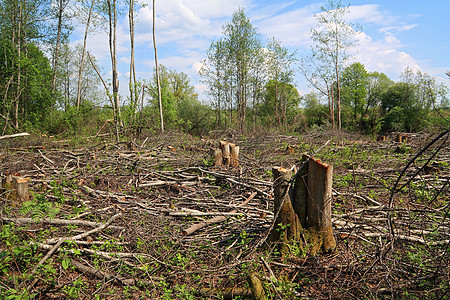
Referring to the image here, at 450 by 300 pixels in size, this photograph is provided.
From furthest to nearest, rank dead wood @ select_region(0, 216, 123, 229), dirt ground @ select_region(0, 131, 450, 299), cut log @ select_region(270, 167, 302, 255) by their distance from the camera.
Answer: dead wood @ select_region(0, 216, 123, 229) < cut log @ select_region(270, 167, 302, 255) < dirt ground @ select_region(0, 131, 450, 299)

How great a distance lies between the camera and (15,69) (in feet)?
55.2

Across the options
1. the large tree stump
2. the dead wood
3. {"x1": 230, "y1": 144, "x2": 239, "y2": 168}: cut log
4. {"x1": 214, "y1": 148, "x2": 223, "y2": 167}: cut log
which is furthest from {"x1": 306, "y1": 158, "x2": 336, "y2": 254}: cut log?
the large tree stump

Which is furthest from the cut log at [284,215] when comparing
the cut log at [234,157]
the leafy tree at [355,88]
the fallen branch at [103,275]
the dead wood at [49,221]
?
the leafy tree at [355,88]

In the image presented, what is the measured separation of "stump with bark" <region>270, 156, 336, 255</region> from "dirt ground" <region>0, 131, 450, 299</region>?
5.0 inches

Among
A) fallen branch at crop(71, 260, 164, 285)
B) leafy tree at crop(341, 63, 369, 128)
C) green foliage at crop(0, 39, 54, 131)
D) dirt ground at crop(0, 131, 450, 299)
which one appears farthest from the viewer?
leafy tree at crop(341, 63, 369, 128)

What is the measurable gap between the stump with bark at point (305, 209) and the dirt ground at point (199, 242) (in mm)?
126

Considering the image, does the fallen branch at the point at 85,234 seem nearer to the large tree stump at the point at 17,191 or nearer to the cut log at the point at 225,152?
the large tree stump at the point at 17,191

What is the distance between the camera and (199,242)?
4016mm

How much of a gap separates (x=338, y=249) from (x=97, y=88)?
4229 centimetres

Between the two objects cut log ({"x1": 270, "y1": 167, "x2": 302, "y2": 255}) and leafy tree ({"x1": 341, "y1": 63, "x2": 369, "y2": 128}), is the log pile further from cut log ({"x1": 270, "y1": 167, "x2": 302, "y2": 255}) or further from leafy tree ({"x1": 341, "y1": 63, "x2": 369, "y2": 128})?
leafy tree ({"x1": 341, "y1": 63, "x2": 369, "y2": 128})

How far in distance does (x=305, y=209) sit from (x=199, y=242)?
1.55 meters

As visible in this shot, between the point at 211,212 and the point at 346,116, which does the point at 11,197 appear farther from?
the point at 346,116

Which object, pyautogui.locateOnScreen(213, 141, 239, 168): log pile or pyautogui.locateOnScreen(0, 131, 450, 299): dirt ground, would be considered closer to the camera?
pyautogui.locateOnScreen(0, 131, 450, 299): dirt ground

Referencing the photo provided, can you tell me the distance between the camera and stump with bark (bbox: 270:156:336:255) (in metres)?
3.28
